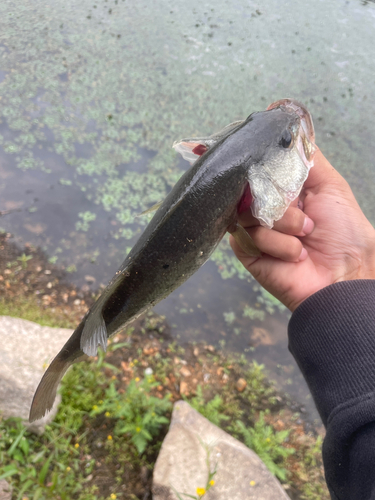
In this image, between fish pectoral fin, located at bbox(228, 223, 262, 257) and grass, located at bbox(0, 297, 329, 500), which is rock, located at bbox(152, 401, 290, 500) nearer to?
grass, located at bbox(0, 297, 329, 500)

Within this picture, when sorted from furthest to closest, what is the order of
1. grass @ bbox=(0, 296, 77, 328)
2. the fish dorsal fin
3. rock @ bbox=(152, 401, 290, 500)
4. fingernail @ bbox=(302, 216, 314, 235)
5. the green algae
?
the green algae, grass @ bbox=(0, 296, 77, 328), rock @ bbox=(152, 401, 290, 500), fingernail @ bbox=(302, 216, 314, 235), the fish dorsal fin

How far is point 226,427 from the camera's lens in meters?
2.91

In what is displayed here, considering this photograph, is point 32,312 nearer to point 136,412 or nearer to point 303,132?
point 136,412

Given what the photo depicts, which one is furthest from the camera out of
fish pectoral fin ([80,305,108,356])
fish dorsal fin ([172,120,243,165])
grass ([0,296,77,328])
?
grass ([0,296,77,328])

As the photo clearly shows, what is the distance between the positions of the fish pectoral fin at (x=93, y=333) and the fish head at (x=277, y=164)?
904 millimetres

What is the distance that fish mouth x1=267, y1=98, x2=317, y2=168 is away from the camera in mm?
1803

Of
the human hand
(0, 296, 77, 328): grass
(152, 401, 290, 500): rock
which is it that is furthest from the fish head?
(0, 296, 77, 328): grass

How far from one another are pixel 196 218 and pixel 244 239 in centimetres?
37

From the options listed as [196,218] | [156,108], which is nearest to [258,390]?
[196,218]

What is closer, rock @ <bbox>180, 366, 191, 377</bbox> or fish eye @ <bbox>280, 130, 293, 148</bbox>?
fish eye @ <bbox>280, 130, 293, 148</bbox>

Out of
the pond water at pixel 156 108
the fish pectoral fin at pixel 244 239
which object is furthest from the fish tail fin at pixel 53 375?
the pond water at pixel 156 108

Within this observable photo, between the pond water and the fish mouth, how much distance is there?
8.07ft

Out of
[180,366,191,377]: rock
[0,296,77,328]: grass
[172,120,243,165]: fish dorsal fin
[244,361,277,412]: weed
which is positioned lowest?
[0,296,77,328]: grass

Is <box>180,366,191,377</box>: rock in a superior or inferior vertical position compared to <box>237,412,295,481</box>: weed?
inferior
